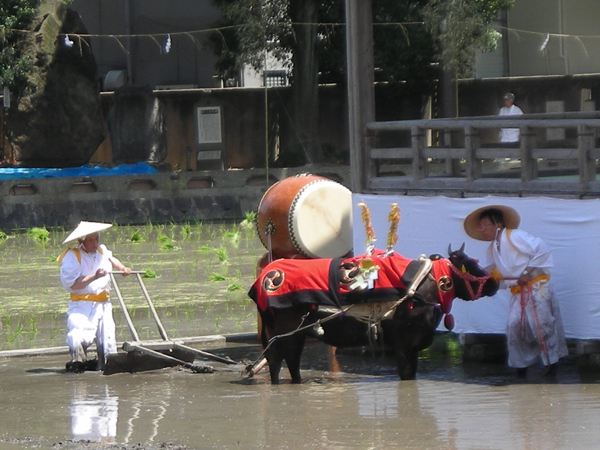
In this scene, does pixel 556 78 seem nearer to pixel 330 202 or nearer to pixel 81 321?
pixel 330 202

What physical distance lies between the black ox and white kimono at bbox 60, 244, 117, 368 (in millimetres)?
1803

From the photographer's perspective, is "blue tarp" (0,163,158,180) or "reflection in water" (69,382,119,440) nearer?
"reflection in water" (69,382,119,440)

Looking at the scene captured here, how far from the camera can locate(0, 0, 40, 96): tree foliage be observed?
80.7 ft

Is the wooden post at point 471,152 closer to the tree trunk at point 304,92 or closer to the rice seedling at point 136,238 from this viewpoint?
the rice seedling at point 136,238

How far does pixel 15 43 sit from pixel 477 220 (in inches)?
701

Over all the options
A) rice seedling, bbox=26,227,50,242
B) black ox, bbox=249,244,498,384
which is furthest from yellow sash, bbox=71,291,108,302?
rice seedling, bbox=26,227,50,242

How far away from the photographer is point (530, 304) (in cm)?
938

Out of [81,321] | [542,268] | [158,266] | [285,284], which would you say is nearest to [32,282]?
[158,266]

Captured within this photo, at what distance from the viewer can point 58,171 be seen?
24219 millimetres

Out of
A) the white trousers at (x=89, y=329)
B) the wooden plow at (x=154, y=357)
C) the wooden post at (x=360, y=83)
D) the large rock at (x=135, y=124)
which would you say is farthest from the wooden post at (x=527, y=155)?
the large rock at (x=135, y=124)

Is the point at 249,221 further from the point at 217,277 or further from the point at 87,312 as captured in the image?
the point at 87,312

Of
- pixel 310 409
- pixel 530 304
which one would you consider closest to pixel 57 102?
pixel 530 304

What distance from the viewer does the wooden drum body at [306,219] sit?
35.9 ft

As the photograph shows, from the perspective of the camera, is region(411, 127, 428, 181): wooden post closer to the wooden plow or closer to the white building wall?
the white building wall
